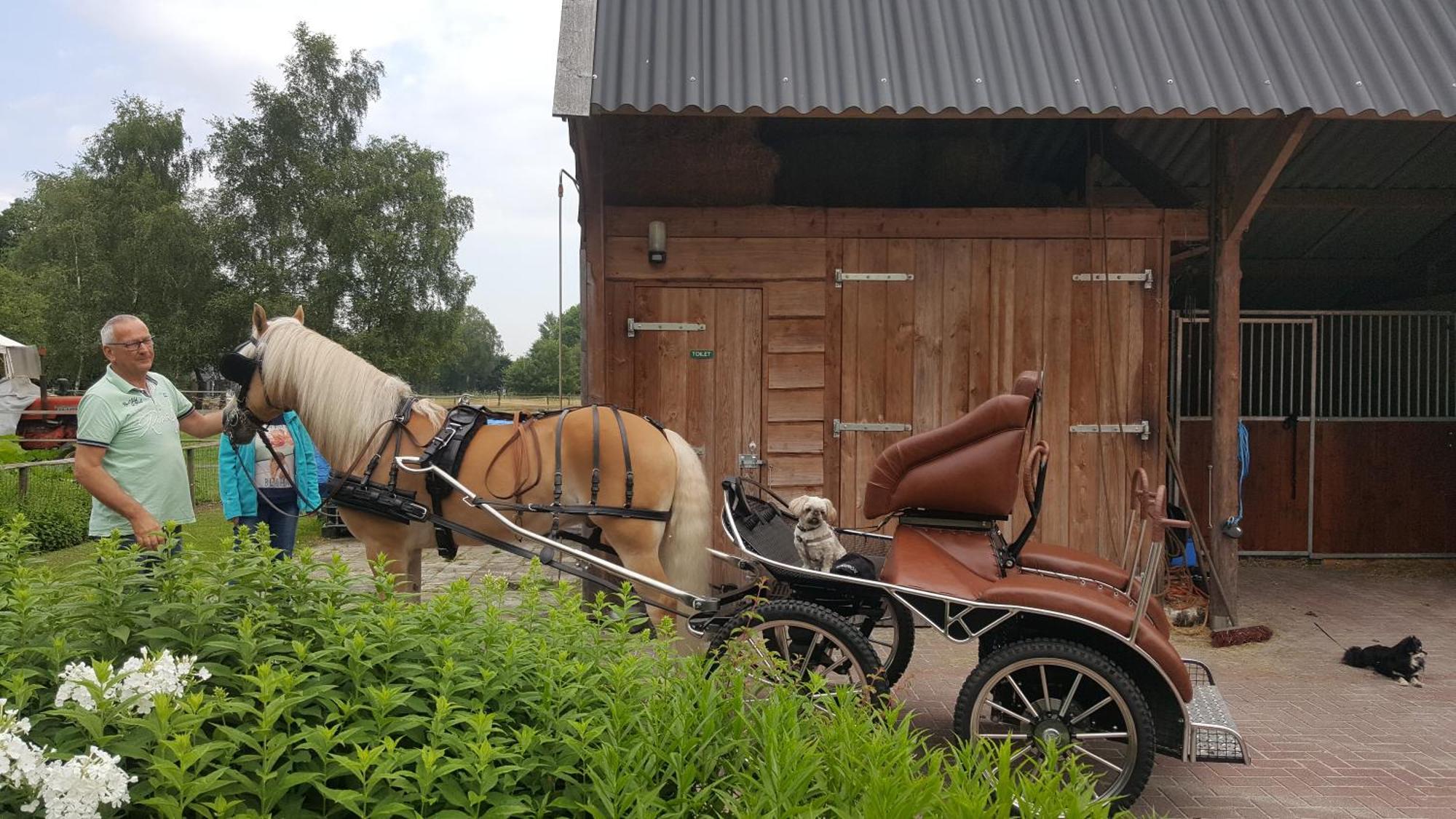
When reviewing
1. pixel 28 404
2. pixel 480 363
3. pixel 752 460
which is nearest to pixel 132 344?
pixel 752 460

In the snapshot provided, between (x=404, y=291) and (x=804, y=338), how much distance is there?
28788mm

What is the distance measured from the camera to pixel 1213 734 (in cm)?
344

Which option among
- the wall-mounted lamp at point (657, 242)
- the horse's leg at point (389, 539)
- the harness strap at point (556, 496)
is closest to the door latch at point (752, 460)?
the wall-mounted lamp at point (657, 242)

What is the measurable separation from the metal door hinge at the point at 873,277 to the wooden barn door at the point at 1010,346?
2 centimetres

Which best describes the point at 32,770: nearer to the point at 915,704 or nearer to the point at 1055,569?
the point at 1055,569

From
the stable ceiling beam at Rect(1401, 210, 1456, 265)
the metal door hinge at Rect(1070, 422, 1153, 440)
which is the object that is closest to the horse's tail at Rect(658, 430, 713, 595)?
the metal door hinge at Rect(1070, 422, 1153, 440)

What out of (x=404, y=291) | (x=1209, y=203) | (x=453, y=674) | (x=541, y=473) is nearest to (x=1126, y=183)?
(x=1209, y=203)

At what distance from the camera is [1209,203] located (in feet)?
20.1

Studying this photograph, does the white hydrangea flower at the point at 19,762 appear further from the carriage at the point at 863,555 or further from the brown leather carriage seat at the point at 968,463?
the brown leather carriage seat at the point at 968,463

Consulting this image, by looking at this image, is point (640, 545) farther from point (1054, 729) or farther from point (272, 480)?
point (272, 480)

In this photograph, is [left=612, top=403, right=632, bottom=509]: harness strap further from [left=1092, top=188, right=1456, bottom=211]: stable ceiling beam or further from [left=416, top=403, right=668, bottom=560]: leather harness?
[left=1092, top=188, right=1456, bottom=211]: stable ceiling beam

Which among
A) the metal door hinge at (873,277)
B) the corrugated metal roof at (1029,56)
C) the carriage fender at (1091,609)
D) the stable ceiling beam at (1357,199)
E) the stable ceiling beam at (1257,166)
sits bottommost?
the carriage fender at (1091,609)

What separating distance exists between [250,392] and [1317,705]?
221 inches

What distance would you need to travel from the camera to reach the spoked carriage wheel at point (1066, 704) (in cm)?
312
